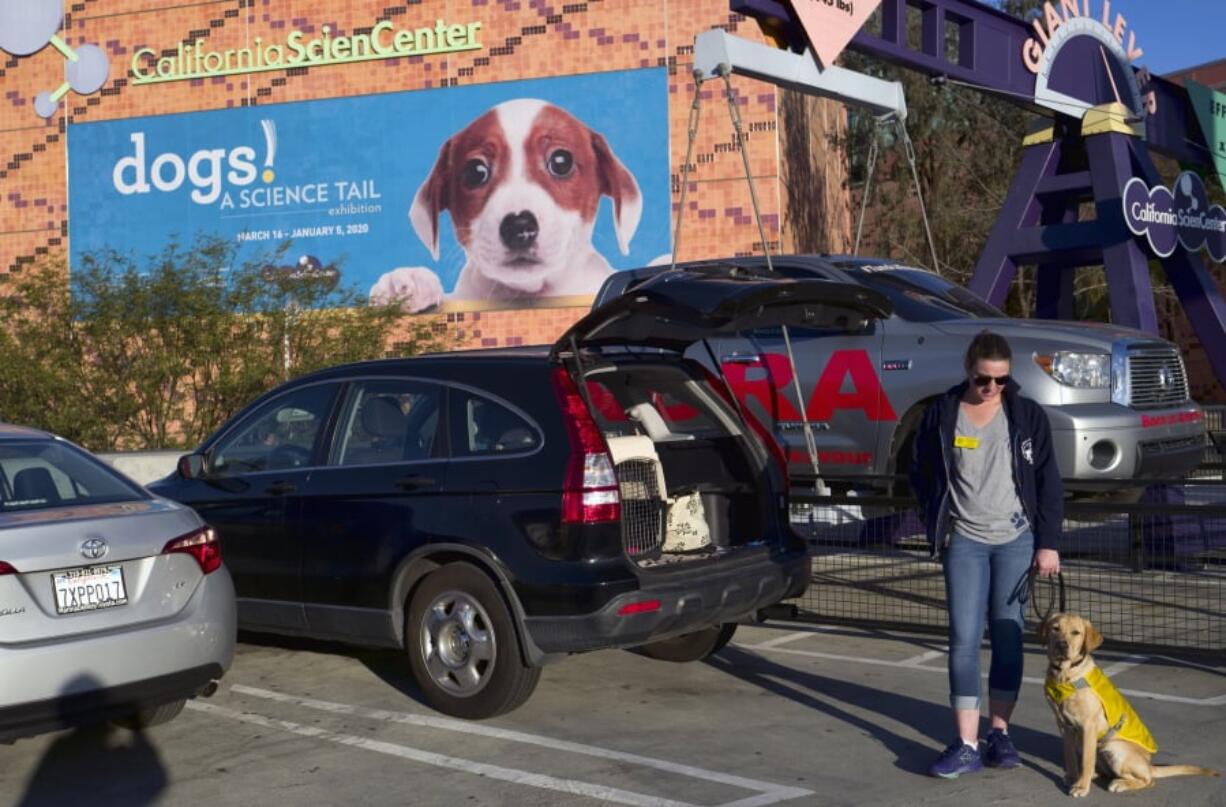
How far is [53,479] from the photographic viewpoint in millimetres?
6641

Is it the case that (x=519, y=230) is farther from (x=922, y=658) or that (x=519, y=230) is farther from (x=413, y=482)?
(x=413, y=482)

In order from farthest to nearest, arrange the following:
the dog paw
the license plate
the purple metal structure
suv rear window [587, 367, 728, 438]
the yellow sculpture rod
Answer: the yellow sculpture rod, the dog paw, the purple metal structure, suv rear window [587, 367, 728, 438], the license plate

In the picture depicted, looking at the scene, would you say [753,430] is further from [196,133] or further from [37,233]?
[37,233]

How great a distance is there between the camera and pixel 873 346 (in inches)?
435

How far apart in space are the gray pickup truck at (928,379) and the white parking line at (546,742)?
4233 mm

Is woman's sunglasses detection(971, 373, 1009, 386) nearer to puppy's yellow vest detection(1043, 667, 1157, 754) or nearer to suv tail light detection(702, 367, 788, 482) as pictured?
puppy's yellow vest detection(1043, 667, 1157, 754)

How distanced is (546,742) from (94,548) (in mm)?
2085

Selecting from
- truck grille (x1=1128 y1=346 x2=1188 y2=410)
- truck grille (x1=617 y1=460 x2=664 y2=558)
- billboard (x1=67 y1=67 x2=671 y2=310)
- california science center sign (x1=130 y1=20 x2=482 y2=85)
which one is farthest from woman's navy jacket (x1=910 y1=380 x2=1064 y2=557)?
california science center sign (x1=130 y1=20 x2=482 y2=85)

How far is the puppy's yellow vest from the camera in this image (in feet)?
18.1

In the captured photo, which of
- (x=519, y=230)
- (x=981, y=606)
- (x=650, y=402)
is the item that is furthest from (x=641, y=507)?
(x=519, y=230)

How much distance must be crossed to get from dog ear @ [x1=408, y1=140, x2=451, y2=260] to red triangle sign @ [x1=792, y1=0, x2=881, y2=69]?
13.0 meters

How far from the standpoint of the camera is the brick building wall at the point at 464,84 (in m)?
23.1

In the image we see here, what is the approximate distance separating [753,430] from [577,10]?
58.0 ft

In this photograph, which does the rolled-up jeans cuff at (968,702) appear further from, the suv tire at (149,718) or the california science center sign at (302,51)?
the california science center sign at (302,51)
